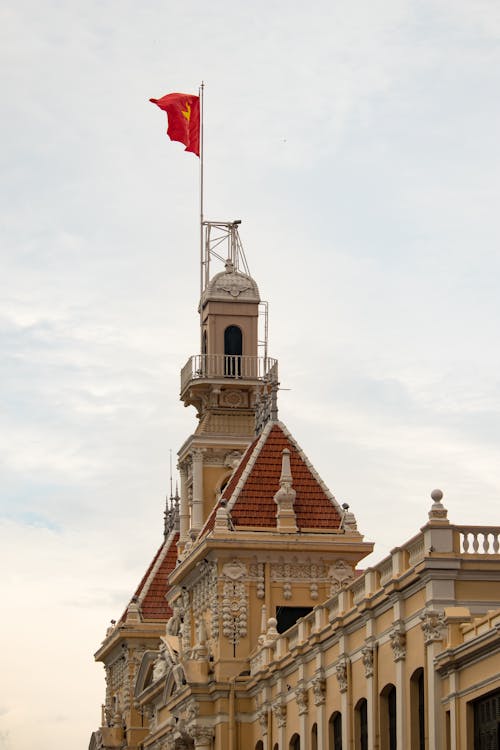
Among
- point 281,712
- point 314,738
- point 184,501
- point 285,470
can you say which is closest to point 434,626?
point 314,738

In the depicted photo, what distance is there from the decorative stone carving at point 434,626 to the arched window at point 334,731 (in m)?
10.4

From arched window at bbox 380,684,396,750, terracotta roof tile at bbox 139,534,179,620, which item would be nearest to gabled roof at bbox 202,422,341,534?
terracotta roof tile at bbox 139,534,179,620

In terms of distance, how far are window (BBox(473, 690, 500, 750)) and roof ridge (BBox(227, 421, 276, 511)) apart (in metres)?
28.7

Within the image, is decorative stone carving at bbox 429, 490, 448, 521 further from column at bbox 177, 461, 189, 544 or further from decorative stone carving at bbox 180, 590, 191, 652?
column at bbox 177, 461, 189, 544

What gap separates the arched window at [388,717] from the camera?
50.7 metres

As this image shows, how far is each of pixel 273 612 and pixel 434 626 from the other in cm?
2426

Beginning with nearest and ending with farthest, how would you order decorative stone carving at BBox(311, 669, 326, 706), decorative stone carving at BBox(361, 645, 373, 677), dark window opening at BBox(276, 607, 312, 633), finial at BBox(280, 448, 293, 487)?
decorative stone carving at BBox(361, 645, 373, 677) < decorative stone carving at BBox(311, 669, 326, 706) < dark window opening at BBox(276, 607, 312, 633) < finial at BBox(280, 448, 293, 487)

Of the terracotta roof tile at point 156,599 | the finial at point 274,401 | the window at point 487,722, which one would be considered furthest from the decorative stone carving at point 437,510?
the terracotta roof tile at point 156,599

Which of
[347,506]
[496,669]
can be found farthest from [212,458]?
[496,669]

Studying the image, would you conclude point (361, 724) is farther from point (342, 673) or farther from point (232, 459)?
point (232, 459)

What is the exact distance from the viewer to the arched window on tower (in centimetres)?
8062

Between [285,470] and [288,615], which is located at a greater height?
[285,470]

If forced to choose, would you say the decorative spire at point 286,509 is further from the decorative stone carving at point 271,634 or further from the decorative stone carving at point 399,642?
the decorative stone carving at point 399,642

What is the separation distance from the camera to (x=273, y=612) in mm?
70188
